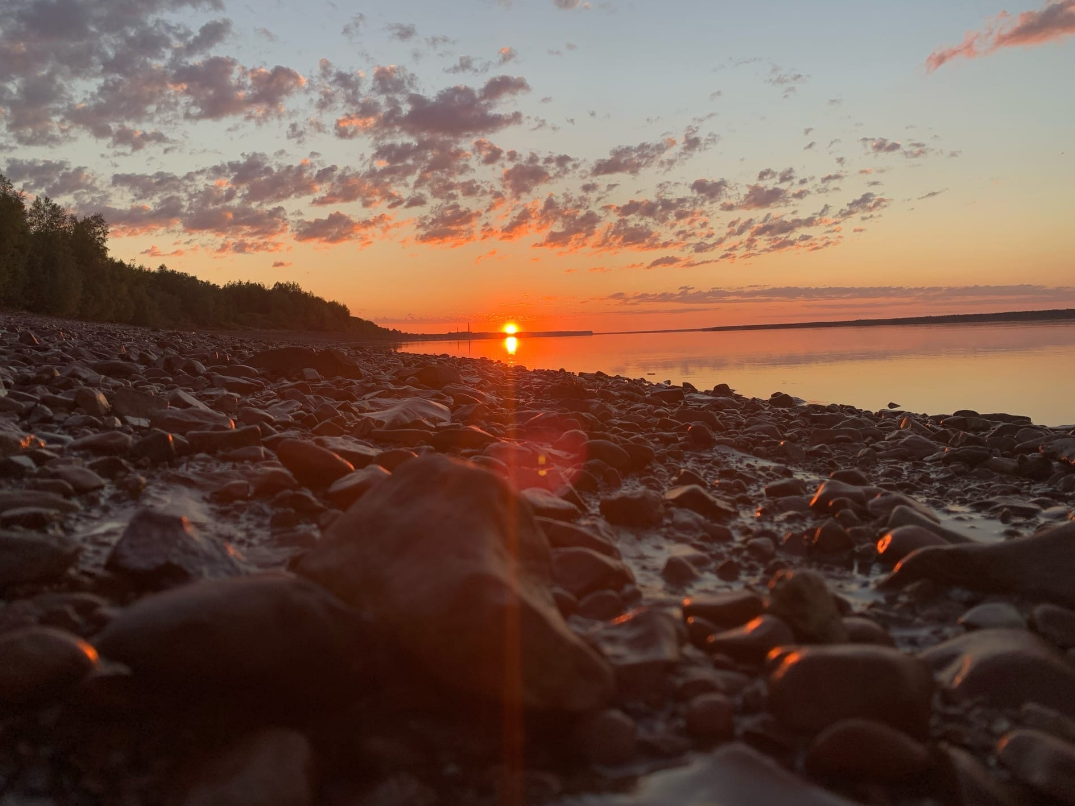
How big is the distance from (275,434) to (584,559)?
2585mm

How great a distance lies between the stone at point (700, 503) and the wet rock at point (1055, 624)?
1.54 meters

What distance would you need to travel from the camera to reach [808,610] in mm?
1930

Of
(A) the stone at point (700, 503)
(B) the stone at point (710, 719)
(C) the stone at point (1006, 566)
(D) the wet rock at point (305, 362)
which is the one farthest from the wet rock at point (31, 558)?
(D) the wet rock at point (305, 362)

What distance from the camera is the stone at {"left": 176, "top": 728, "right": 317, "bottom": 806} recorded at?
Answer: 121 centimetres

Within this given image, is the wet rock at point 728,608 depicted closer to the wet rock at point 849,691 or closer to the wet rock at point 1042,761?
the wet rock at point 849,691

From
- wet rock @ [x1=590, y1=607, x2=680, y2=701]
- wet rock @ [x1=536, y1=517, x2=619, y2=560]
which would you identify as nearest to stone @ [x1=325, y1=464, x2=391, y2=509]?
wet rock @ [x1=536, y1=517, x2=619, y2=560]

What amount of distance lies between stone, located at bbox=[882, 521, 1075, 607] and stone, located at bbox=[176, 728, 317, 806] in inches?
93.2

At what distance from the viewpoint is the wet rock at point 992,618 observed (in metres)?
2.23

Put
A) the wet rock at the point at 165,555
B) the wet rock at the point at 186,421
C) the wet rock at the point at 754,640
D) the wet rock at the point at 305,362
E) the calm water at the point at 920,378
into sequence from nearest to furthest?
1. the wet rock at the point at 754,640
2. the wet rock at the point at 165,555
3. the wet rock at the point at 186,421
4. the wet rock at the point at 305,362
5. the calm water at the point at 920,378

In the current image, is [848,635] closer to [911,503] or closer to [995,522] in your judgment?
[911,503]

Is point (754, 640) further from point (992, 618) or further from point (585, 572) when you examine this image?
point (992, 618)

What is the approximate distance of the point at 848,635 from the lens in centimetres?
197

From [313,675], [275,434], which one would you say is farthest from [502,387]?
[313,675]

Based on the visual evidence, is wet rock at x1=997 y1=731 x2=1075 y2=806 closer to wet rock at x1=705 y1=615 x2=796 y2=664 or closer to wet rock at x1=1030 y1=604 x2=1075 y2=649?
wet rock at x1=705 y1=615 x2=796 y2=664
